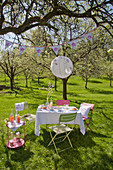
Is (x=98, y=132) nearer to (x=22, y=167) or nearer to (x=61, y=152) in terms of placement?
(x=61, y=152)

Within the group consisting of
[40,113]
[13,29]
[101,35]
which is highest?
[101,35]

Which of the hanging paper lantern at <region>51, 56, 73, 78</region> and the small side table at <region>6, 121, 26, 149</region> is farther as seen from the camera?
the hanging paper lantern at <region>51, 56, 73, 78</region>

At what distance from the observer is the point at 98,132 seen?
5.11 metres

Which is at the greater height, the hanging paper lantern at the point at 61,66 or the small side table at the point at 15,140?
the hanging paper lantern at the point at 61,66

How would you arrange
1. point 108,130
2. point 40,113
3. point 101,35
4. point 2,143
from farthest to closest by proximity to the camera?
point 101,35, point 108,130, point 40,113, point 2,143

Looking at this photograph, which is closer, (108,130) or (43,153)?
(43,153)

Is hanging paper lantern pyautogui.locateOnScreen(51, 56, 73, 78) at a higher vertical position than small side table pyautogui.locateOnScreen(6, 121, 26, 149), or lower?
higher

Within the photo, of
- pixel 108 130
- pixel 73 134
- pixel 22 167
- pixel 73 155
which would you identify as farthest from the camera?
pixel 108 130

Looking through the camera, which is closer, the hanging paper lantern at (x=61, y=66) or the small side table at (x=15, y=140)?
the small side table at (x=15, y=140)

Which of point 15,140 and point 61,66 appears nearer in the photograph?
point 15,140

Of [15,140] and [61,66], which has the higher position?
[61,66]

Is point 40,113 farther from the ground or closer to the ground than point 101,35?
closer to the ground

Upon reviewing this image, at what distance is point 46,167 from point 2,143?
173 cm

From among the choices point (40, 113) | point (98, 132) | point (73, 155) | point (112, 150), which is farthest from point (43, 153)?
point (98, 132)
